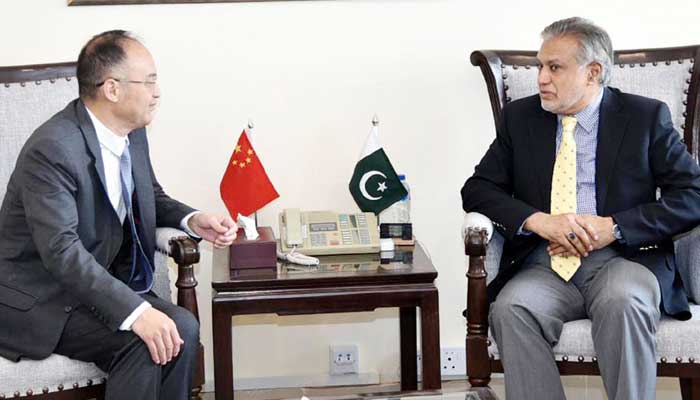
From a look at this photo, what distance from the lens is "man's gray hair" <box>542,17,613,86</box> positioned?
3.32 m

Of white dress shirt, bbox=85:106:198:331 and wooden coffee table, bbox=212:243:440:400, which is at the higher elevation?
white dress shirt, bbox=85:106:198:331

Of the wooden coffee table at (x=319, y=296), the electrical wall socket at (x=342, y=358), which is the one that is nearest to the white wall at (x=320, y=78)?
the electrical wall socket at (x=342, y=358)

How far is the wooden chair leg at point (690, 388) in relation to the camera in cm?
348

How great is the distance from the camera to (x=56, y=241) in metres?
2.81

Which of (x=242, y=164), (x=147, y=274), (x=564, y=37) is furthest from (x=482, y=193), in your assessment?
(x=147, y=274)

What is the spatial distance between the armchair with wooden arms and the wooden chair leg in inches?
62.1

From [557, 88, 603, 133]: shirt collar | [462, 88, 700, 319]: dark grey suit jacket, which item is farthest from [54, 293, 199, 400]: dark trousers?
[557, 88, 603, 133]: shirt collar

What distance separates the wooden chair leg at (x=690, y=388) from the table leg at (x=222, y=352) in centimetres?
149

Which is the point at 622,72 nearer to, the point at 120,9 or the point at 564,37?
the point at 564,37

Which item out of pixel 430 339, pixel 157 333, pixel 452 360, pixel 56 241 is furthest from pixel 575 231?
pixel 56 241

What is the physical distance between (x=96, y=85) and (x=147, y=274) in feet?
1.87

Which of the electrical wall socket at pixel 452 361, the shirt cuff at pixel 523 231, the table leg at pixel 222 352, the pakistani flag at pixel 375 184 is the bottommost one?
the electrical wall socket at pixel 452 361

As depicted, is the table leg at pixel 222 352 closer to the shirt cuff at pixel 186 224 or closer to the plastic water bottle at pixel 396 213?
the shirt cuff at pixel 186 224

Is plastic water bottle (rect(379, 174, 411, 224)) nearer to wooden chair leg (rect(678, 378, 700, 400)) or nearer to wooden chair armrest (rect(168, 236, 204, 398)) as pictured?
wooden chair armrest (rect(168, 236, 204, 398))
